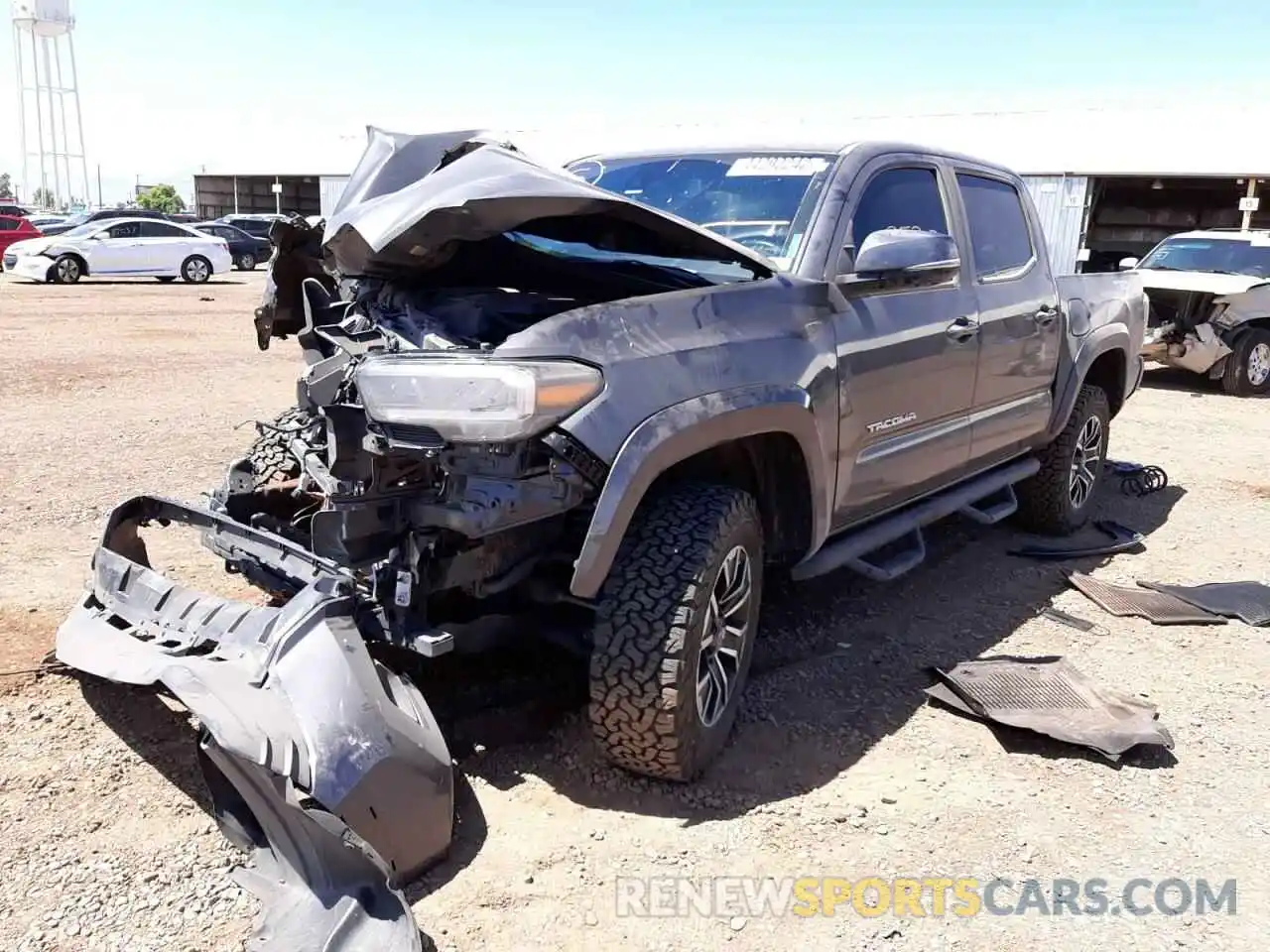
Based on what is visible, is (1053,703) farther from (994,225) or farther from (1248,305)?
(1248,305)

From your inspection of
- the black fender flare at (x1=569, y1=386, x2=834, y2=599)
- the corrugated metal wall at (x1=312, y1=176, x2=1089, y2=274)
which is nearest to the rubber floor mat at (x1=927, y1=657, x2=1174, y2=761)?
→ the black fender flare at (x1=569, y1=386, x2=834, y2=599)

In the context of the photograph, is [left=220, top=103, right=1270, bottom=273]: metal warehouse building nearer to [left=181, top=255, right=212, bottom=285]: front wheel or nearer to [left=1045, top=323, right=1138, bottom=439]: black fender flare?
[left=181, top=255, right=212, bottom=285]: front wheel

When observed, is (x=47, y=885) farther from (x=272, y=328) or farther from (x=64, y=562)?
(x=64, y=562)

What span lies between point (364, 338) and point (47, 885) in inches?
69.6

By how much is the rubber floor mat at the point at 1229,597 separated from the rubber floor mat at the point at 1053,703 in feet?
4.47

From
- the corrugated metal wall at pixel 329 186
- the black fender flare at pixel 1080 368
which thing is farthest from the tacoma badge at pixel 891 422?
the corrugated metal wall at pixel 329 186

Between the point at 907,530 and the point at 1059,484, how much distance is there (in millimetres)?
2120

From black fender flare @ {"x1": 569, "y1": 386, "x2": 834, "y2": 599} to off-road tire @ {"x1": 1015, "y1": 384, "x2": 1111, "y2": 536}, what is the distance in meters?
3.04

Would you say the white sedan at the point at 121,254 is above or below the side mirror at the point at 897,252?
below

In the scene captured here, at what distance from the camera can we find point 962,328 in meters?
4.56

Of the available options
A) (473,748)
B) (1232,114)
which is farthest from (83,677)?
(1232,114)

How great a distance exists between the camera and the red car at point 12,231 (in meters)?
25.4

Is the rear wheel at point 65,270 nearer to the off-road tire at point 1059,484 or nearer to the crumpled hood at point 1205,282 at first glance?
the crumpled hood at point 1205,282

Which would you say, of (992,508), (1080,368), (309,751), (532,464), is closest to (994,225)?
(1080,368)
